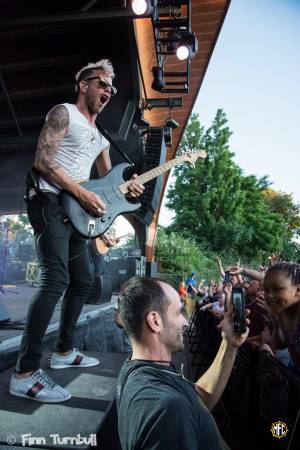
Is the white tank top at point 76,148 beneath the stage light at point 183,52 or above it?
beneath

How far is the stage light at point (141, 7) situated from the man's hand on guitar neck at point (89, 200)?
249 cm

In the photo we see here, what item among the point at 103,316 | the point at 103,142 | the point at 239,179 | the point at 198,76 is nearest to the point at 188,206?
the point at 239,179

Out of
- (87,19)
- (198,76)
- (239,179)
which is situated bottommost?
(87,19)

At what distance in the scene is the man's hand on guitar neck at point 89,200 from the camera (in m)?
2.04

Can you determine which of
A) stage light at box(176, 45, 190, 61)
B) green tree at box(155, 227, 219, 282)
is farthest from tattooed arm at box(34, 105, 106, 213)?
green tree at box(155, 227, 219, 282)

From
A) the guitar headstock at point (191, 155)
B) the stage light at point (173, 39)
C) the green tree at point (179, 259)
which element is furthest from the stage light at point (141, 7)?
the green tree at point (179, 259)

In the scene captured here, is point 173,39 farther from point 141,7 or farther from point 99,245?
point 99,245

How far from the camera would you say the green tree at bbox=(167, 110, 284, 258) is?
2820 cm

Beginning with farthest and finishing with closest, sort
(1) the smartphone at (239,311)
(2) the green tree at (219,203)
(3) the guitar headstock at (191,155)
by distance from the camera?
(2) the green tree at (219,203) < (3) the guitar headstock at (191,155) < (1) the smartphone at (239,311)

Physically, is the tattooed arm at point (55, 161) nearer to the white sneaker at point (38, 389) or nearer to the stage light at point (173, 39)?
the white sneaker at point (38, 389)

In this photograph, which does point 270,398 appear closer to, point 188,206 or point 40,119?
point 40,119

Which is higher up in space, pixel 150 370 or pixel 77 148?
pixel 77 148

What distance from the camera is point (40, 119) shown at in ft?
17.2

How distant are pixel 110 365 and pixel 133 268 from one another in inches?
306
